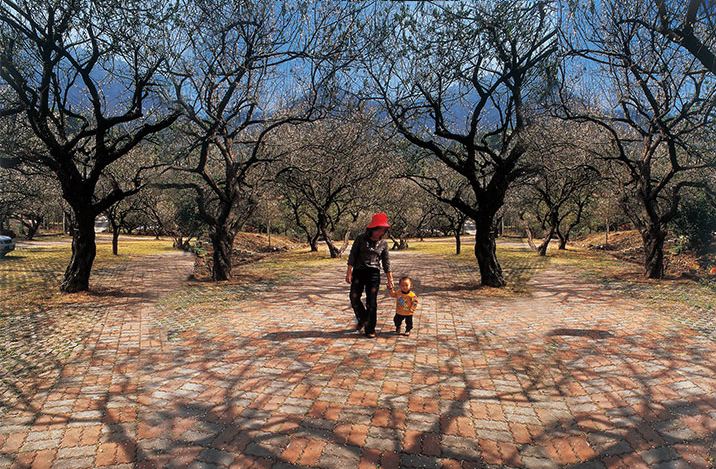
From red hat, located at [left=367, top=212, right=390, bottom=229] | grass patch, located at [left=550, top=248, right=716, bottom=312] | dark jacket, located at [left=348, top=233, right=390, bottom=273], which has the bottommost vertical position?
grass patch, located at [left=550, top=248, right=716, bottom=312]

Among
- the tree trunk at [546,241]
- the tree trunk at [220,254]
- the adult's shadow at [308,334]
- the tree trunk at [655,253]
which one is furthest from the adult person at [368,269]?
the tree trunk at [546,241]

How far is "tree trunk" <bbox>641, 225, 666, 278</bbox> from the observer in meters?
12.8

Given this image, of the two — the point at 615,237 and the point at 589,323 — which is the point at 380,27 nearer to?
the point at 589,323

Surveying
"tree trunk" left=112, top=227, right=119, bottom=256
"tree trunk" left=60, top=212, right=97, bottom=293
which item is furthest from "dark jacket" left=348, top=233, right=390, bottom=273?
"tree trunk" left=112, top=227, right=119, bottom=256

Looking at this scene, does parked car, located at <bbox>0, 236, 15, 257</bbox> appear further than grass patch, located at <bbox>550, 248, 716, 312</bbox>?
Yes

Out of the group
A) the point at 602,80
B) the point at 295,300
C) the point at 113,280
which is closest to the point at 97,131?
the point at 113,280

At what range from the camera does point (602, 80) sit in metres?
14.3

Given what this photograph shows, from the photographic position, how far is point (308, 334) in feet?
22.1

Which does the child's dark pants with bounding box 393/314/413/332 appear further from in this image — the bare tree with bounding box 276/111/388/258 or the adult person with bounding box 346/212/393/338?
the bare tree with bounding box 276/111/388/258

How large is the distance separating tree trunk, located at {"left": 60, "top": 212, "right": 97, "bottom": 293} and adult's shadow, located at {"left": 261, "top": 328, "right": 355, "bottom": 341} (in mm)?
6413

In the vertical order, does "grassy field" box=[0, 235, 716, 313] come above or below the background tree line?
below

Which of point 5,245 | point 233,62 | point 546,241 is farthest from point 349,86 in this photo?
point 5,245

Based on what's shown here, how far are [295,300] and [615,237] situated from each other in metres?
29.7

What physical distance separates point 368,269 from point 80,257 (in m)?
7.98
